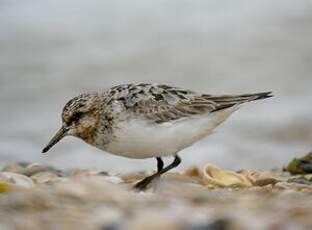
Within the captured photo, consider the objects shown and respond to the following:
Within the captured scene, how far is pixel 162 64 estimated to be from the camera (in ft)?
48.6

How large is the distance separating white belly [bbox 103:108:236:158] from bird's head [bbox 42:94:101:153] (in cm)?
24

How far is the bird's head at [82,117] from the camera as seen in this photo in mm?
6148

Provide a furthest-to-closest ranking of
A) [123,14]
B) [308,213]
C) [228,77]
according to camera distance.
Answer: [123,14] → [228,77] → [308,213]

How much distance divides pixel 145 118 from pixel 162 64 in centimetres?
889

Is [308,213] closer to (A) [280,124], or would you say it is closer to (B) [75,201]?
(B) [75,201]

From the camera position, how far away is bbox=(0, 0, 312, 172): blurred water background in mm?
11484

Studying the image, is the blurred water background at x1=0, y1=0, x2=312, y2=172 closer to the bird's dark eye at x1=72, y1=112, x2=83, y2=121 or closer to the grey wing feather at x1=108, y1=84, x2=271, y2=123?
the grey wing feather at x1=108, y1=84, x2=271, y2=123

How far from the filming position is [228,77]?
14.3 meters

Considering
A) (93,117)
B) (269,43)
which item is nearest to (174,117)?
(93,117)

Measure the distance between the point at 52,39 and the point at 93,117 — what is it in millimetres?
9951

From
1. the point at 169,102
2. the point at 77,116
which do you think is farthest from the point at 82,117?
the point at 169,102

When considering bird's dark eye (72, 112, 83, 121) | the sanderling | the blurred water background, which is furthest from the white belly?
the blurred water background

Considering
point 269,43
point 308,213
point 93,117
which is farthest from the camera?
point 269,43

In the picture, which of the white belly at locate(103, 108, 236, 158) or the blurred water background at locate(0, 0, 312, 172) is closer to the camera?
the white belly at locate(103, 108, 236, 158)
